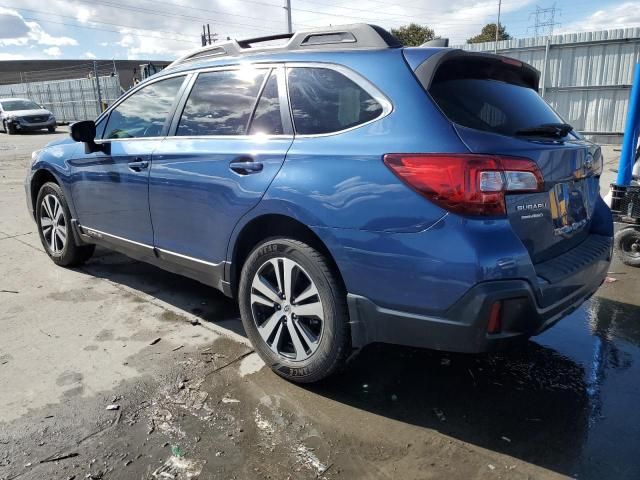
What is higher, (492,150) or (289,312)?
(492,150)

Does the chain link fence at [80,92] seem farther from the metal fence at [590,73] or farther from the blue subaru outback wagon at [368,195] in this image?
the blue subaru outback wagon at [368,195]

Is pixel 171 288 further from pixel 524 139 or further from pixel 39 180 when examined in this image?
pixel 524 139

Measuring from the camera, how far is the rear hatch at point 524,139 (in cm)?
244

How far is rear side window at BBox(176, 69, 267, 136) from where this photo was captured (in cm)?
327

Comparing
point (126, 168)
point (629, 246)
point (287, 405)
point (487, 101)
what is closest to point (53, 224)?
point (126, 168)

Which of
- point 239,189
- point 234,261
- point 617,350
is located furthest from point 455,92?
point 617,350

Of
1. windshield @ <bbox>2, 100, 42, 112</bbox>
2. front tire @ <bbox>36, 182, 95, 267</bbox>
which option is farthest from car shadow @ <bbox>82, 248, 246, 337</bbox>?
windshield @ <bbox>2, 100, 42, 112</bbox>

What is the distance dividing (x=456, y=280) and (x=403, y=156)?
0.60 m

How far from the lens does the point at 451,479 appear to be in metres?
2.34

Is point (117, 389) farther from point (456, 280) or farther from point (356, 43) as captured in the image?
point (356, 43)

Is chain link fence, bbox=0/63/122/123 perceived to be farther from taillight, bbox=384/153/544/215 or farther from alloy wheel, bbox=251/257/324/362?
taillight, bbox=384/153/544/215

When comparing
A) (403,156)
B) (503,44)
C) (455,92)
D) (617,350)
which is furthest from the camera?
(503,44)

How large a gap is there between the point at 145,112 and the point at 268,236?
1709 millimetres

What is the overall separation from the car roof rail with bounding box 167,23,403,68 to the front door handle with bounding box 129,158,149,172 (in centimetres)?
86
